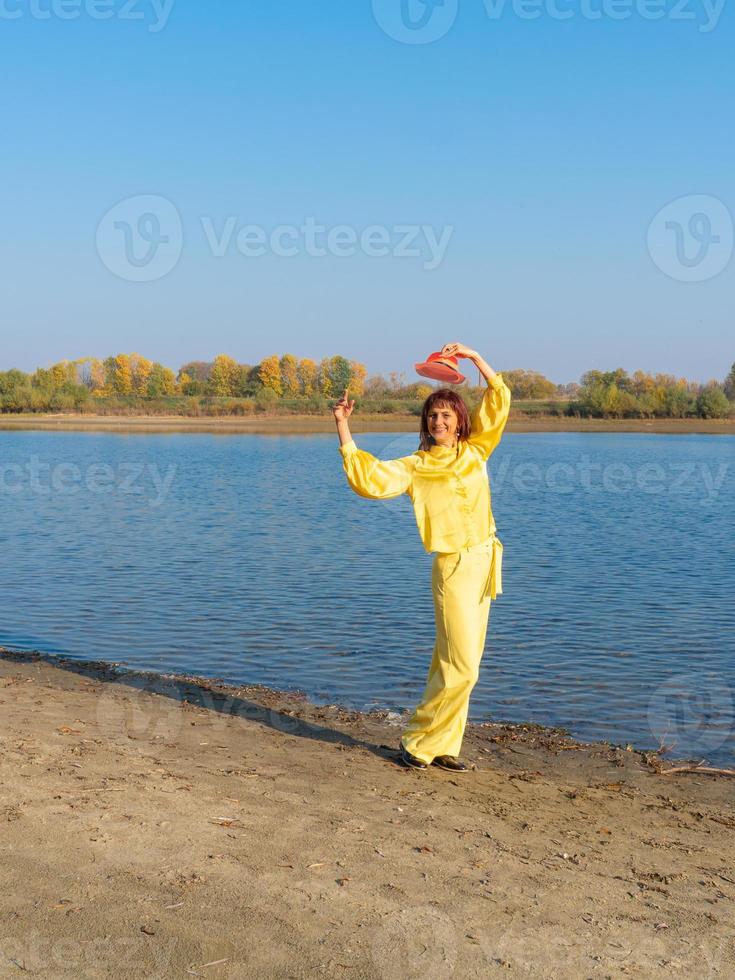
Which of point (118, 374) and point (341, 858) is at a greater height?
point (118, 374)

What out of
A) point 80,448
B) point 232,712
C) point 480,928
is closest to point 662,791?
point 480,928

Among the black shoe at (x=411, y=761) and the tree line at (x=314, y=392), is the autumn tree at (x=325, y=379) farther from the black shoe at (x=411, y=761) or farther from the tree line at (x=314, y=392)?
the black shoe at (x=411, y=761)

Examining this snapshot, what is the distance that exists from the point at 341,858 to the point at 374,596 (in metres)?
9.10

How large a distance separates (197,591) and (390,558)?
4.46 meters

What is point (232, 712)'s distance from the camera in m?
7.84

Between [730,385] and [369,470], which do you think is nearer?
[369,470]

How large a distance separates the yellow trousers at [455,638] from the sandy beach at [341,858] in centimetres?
25

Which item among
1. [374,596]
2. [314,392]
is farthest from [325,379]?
[374,596]

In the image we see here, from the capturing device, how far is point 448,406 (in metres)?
6.05

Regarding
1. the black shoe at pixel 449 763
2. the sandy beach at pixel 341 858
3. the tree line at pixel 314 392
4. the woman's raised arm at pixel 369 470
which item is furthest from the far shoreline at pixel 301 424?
the woman's raised arm at pixel 369 470

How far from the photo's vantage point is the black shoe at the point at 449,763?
626cm

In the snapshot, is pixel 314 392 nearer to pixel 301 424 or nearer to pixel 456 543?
pixel 301 424

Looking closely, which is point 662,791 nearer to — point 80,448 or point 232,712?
point 232,712

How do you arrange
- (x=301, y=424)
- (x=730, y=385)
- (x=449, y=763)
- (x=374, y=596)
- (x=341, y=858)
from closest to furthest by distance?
1. (x=341, y=858)
2. (x=449, y=763)
3. (x=374, y=596)
4. (x=301, y=424)
5. (x=730, y=385)
